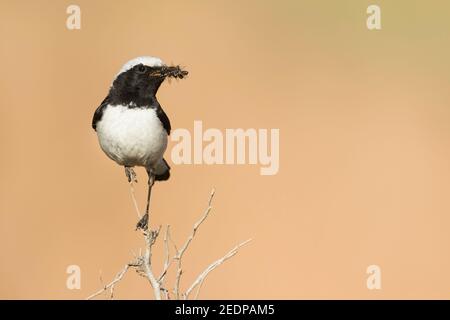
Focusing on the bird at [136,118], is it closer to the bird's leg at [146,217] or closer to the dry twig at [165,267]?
the bird's leg at [146,217]

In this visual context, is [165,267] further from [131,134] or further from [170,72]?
[170,72]

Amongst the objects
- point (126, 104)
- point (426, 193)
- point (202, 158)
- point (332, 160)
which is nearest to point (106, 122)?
point (126, 104)

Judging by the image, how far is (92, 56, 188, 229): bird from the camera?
531 centimetres

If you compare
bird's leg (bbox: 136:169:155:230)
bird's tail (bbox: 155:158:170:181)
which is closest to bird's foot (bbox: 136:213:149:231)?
bird's leg (bbox: 136:169:155:230)

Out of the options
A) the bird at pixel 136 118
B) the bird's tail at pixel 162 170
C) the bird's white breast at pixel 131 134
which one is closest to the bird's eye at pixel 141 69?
the bird at pixel 136 118

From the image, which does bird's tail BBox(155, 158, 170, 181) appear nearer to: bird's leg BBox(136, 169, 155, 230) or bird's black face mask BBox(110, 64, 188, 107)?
bird's leg BBox(136, 169, 155, 230)

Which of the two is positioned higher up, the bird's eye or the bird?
the bird's eye

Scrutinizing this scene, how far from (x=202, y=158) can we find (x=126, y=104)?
11.3 ft

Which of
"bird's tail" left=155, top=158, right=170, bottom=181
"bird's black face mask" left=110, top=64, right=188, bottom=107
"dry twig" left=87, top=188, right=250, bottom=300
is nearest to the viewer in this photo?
"dry twig" left=87, top=188, right=250, bottom=300

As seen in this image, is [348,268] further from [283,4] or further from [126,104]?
[126,104]

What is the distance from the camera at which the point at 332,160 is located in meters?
9.91

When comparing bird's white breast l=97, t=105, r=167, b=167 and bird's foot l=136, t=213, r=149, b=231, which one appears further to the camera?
bird's foot l=136, t=213, r=149, b=231

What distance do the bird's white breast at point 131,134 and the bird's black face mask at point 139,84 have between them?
0.21 feet

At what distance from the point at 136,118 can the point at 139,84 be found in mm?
230
